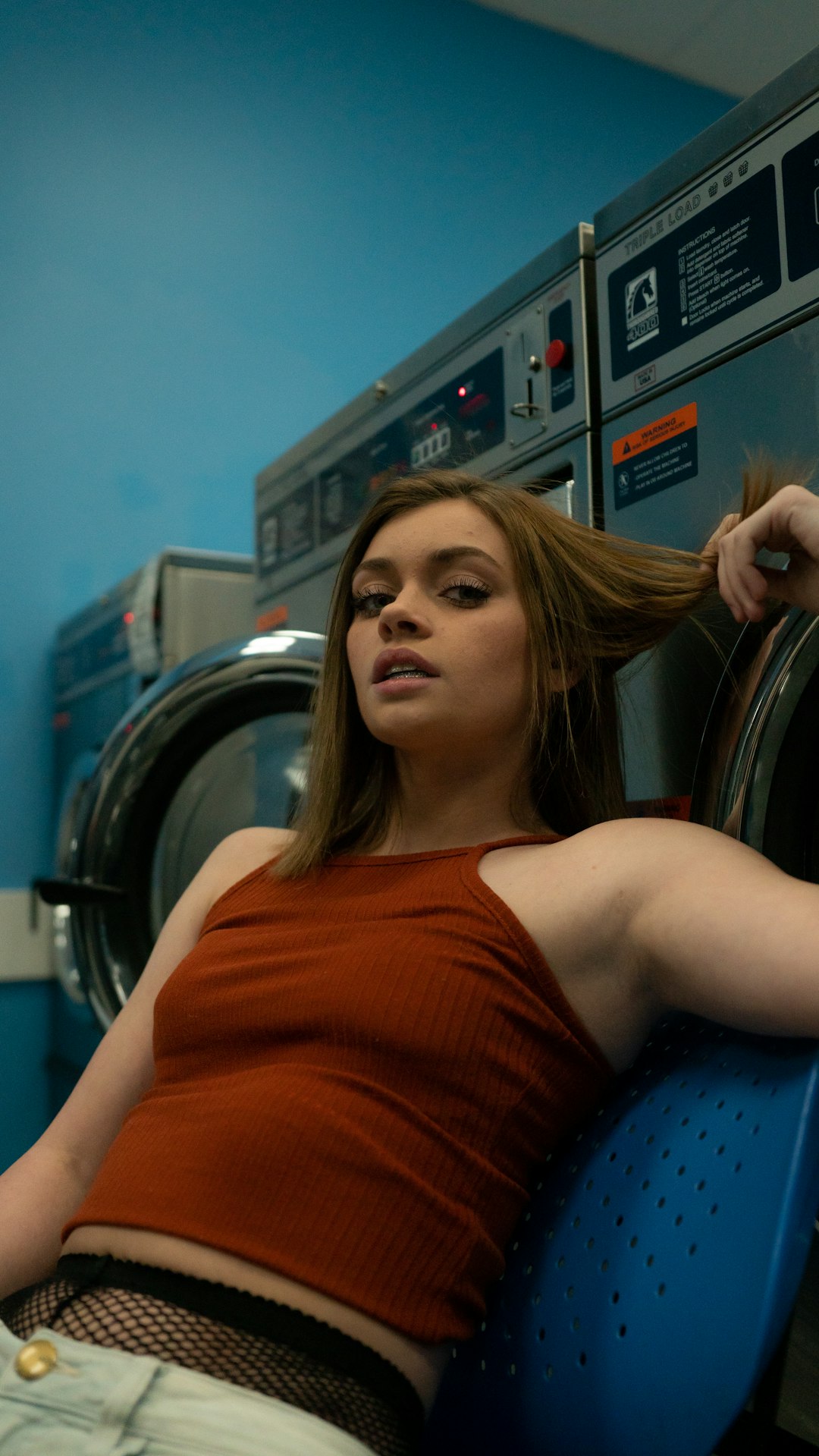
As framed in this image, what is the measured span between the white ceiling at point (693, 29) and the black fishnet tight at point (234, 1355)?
3562 millimetres

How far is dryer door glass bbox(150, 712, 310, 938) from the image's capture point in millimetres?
1899

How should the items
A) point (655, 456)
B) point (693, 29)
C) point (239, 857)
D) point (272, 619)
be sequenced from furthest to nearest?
1. point (693, 29)
2. point (272, 619)
3. point (655, 456)
4. point (239, 857)

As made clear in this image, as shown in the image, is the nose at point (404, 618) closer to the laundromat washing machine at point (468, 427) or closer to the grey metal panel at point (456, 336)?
the laundromat washing machine at point (468, 427)

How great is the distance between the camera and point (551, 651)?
0.97 meters

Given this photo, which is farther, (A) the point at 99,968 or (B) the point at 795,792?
(A) the point at 99,968

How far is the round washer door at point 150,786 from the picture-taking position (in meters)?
1.78

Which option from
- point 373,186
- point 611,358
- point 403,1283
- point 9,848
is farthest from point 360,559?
point 373,186

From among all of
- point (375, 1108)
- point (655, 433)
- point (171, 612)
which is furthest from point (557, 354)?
point (171, 612)

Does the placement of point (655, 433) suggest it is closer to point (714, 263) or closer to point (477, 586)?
point (714, 263)

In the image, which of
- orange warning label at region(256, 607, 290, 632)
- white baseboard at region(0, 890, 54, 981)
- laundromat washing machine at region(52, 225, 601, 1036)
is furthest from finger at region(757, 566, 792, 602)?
white baseboard at region(0, 890, 54, 981)

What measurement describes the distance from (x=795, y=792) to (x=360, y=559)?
0.44 meters

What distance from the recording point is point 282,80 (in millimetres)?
3244

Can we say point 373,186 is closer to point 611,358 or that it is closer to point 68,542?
point 68,542

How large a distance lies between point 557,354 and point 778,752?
0.59 metres
